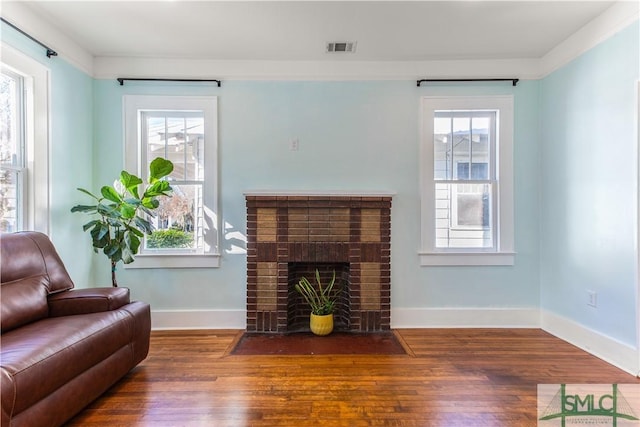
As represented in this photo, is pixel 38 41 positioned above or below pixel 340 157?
above

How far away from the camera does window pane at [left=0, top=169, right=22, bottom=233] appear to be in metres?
2.32

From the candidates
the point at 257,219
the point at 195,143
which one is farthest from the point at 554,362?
the point at 195,143

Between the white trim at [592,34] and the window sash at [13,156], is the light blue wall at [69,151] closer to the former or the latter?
the window sash at [13,156]

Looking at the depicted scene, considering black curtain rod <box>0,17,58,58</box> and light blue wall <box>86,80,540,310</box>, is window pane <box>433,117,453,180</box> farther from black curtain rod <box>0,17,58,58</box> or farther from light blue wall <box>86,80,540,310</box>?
black curtain rod <box>0,17,58,58</box>

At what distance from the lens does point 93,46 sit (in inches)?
114

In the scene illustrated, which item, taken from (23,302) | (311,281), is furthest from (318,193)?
(23,302)

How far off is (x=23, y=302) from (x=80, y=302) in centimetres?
28

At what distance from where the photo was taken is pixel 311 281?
10.5 feet

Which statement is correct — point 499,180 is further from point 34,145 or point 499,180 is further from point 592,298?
point 34,145

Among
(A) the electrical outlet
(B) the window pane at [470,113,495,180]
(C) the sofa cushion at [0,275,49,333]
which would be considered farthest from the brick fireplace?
(A) the electrical outlet

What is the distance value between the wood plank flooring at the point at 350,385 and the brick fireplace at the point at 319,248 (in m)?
0.43

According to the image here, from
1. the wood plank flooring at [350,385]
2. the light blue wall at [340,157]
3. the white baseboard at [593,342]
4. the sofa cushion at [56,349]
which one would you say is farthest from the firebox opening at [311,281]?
the white baseboard at [593,342]

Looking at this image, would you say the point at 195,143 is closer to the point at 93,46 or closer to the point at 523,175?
the point at 93,46

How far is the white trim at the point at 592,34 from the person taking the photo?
7.45 ft
